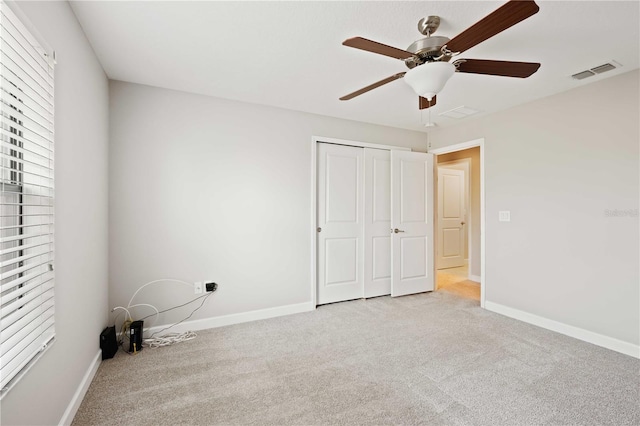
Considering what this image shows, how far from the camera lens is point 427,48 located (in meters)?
1.74

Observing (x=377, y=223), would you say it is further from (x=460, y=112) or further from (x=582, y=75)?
(x=582, y=75)

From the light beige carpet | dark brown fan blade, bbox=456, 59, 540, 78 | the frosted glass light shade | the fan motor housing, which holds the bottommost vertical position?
the light beige carpet

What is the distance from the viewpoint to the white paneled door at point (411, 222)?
4.14 meters

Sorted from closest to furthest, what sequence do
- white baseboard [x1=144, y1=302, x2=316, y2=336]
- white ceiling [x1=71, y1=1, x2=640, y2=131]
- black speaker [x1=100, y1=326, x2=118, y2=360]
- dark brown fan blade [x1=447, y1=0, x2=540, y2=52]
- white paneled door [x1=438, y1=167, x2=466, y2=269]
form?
dark brown fan blade [x1=447, y1=0, x2=540, y2=52], white ceiling [x1=71, y1=1, x2=640, y2=131], black speaker [x1=100, y1=326, x2=118, y2=360], white baseboard [x1=144, y1=302, x2=316, y2=336], white paneled door [x1=438, y1=167, x2=466, y2=269]

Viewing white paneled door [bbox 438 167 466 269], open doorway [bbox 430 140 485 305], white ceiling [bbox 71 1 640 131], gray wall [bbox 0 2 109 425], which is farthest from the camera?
white paneled door [bbox 438 167 466 269]

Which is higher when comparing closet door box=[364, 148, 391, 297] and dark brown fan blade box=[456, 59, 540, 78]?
dark brown fan blade box=[456, 59, 540, 78]

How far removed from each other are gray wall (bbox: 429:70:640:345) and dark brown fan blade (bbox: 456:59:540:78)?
5.17 feet

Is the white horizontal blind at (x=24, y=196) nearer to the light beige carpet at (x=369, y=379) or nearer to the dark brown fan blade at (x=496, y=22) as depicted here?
the light beige carpet at (x=369, y=379)

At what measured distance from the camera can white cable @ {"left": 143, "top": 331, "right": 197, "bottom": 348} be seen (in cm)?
267

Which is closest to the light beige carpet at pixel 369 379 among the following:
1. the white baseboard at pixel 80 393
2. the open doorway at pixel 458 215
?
the white baseboard at pixel 80 393

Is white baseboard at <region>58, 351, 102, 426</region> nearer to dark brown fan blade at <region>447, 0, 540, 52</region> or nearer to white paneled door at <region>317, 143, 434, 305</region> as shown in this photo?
white paneled door at <region>317, 143, 434, 305</region>

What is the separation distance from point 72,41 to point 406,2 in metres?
2.03

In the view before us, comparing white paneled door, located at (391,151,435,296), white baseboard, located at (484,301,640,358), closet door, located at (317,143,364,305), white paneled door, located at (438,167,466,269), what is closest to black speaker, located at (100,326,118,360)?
closet door, located at (317,143,364,305)

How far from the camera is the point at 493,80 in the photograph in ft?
8.79
